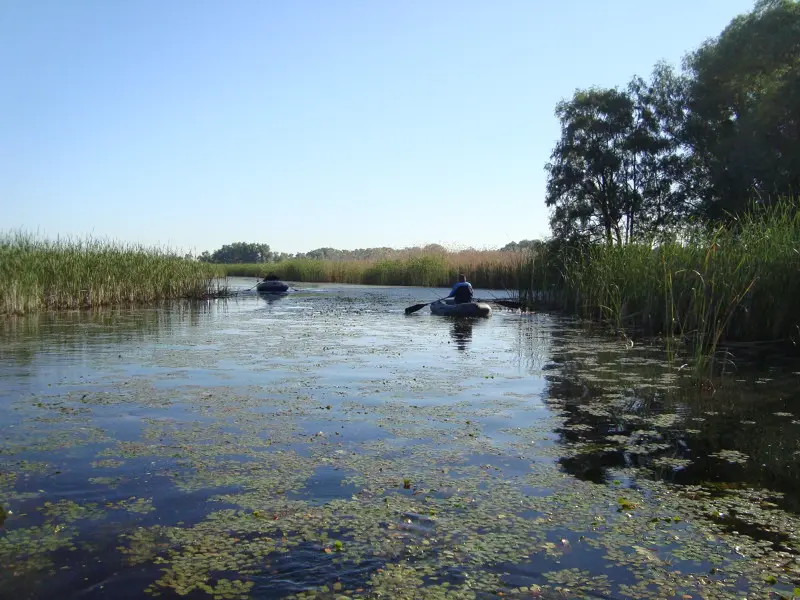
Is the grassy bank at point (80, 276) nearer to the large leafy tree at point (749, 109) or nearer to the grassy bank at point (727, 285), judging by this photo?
the grassy bank at point (727, 285)

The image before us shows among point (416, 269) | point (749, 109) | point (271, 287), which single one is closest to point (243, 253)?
point (416, 269)

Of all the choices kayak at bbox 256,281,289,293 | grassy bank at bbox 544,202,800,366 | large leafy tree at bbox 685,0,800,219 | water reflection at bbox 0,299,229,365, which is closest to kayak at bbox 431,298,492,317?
grassy bank at bbox 544,202,800,366

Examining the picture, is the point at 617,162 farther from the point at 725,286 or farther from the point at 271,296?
the point at 725,286

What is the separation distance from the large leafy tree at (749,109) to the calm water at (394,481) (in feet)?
51.1

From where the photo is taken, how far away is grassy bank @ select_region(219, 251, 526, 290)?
3509 cm

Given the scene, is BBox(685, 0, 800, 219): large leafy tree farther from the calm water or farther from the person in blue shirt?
the calm water

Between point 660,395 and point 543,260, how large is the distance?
15.1 metres

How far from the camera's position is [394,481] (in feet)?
15.8

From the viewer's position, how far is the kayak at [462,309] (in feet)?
62.4

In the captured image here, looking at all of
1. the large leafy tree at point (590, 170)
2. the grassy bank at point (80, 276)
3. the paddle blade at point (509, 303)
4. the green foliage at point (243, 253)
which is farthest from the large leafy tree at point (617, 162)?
the green foliage at point (243, 253)

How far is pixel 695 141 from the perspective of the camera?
29078 millimetres

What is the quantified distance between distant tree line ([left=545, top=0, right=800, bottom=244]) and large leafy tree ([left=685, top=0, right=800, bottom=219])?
4 centimetres

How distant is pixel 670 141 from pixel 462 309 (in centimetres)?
1691

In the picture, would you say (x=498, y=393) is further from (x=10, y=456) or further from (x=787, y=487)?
(x=10, y=456)
